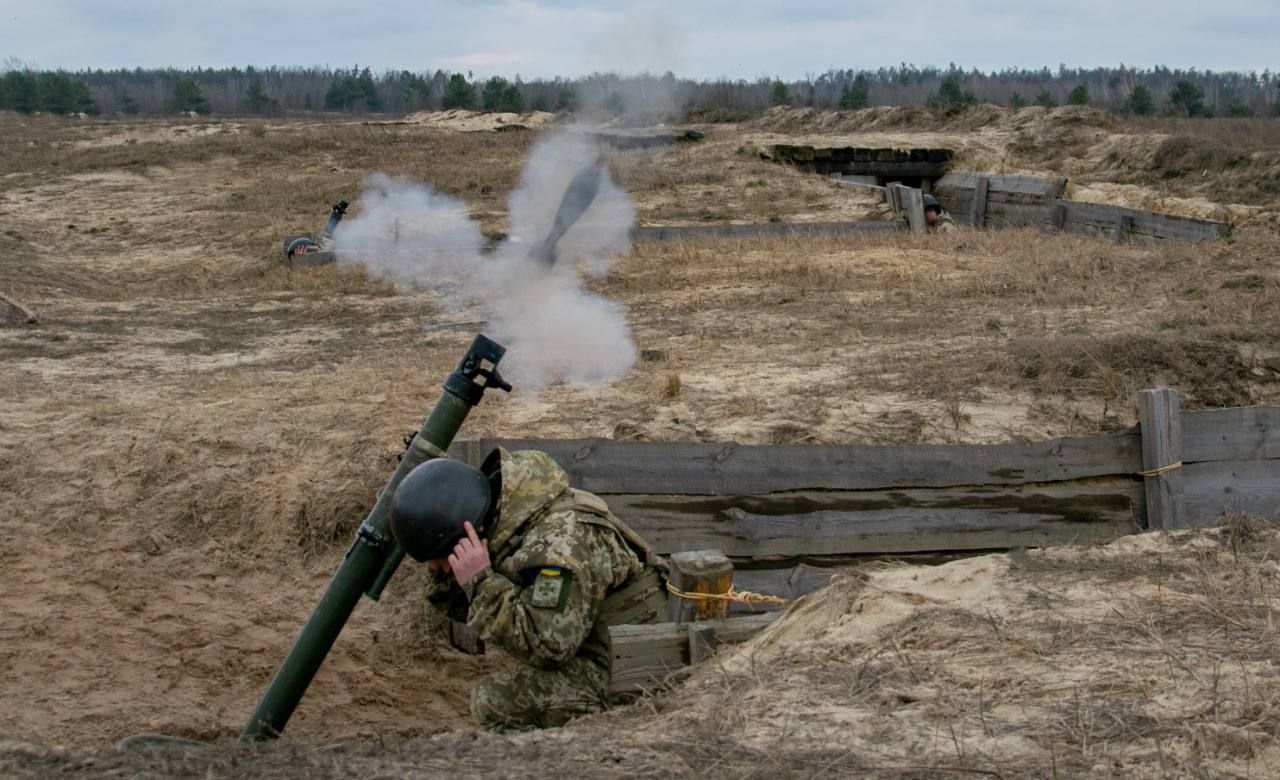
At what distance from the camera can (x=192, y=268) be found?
1641cm

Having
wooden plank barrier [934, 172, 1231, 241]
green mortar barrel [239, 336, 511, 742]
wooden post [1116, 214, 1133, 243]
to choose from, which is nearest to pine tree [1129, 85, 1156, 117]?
wooden plank barrier [934, 172, 1231, 241]

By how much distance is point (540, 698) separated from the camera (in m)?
4.73

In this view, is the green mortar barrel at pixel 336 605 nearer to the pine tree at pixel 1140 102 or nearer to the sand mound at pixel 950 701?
the sand mound at pixel 950 701

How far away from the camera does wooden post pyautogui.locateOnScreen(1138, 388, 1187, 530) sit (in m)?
6.37

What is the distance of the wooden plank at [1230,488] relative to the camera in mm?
6520

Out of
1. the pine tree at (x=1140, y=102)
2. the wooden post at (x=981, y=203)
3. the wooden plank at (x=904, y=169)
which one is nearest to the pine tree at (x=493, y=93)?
the pine tree at (x=1140, y=102)

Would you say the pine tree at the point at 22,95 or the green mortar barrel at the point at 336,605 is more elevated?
the pine tree at the point at 22,95

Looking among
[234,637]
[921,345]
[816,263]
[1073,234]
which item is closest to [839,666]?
[234,637]

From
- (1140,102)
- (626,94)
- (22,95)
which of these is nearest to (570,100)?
(626,94)

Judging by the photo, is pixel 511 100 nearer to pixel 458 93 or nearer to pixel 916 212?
pixel 458 93

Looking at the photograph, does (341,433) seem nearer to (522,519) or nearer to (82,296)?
(522,519)

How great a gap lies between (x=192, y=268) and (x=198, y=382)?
7.13 meters

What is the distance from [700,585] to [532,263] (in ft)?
28.2

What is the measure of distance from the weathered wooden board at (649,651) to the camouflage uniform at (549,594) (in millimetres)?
96
